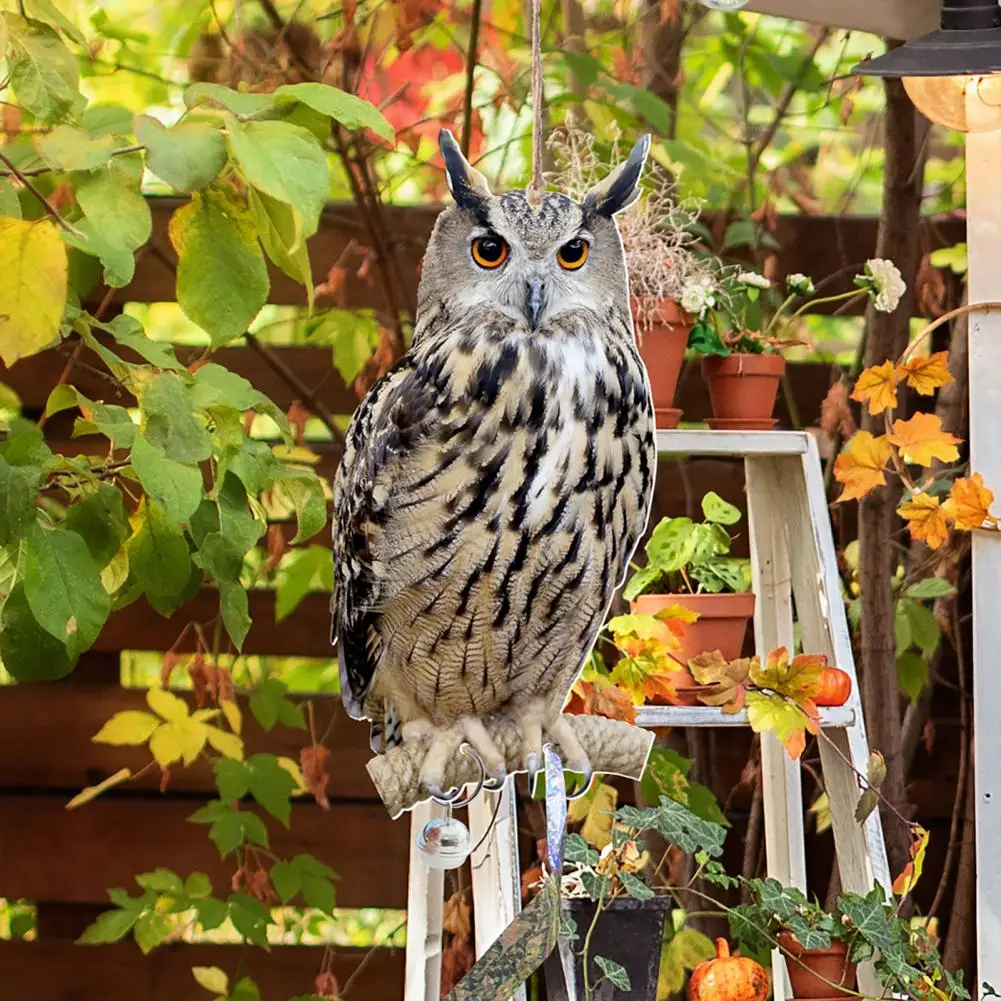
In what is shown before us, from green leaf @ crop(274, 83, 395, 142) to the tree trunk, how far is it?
4.96 feet

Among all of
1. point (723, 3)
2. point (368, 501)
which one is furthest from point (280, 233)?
point (723, 3)

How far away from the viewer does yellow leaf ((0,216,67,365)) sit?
0.80 metres

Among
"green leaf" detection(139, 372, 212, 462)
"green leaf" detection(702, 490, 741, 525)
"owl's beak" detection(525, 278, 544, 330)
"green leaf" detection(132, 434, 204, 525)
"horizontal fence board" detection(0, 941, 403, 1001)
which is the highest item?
"owl's beak" detection(525, 278, 544, 330)

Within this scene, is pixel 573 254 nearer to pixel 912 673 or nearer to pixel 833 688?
pixel 833 688

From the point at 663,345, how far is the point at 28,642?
92 centimetres

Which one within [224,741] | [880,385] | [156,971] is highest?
[880,385]

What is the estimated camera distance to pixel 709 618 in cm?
181

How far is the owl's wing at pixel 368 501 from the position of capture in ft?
3.24

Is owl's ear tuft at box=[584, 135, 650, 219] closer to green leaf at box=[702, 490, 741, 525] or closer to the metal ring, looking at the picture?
the metal ring

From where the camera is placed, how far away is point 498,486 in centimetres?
97

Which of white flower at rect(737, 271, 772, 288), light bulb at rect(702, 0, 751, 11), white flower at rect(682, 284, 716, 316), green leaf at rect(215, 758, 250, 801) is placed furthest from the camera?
green leaf at rect(215, 758, 250, 801)

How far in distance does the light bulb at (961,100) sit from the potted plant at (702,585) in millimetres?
510

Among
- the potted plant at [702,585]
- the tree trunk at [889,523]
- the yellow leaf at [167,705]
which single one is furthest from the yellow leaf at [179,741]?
the tree trunk at [889,523]

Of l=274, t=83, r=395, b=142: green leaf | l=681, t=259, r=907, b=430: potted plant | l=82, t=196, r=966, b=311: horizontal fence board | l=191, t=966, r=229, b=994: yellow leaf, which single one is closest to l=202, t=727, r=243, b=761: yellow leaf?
l=191, t=966, r=229, b=994: yellow leaf
